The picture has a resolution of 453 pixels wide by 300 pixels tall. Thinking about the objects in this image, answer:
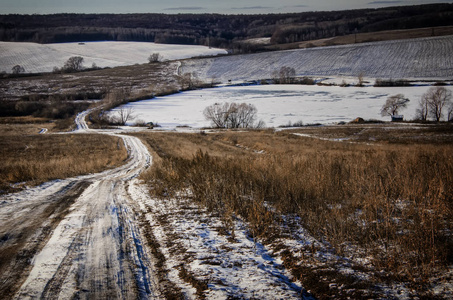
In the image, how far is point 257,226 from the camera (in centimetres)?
502

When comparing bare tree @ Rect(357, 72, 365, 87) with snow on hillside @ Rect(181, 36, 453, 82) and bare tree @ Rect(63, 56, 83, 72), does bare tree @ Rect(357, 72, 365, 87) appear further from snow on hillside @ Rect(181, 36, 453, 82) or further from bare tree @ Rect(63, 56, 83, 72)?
bare tree @ Rect(63, 56, 83, 72)

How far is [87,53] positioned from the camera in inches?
6211

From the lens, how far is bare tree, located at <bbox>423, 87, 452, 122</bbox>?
62.7 m

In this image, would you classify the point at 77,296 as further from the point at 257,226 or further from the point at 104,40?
the point at 104,40

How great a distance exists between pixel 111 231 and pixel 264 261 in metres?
3.12

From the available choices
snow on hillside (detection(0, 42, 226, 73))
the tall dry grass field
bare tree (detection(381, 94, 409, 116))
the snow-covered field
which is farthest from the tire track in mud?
snow on hillside (detection(0, 42, 226, 73))

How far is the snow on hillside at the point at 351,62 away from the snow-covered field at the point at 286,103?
14.1m

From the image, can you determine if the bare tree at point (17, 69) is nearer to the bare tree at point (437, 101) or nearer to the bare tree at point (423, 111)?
the bare tree at point (423, 111)

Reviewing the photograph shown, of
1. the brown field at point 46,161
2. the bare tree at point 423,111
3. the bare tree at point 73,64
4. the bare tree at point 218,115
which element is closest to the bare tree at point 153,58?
the bare tree at point 73,64

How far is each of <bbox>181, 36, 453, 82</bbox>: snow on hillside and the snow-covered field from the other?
555 inches

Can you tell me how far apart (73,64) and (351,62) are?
12360 cm

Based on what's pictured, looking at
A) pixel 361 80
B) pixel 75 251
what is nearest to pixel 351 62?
pixel 361 80

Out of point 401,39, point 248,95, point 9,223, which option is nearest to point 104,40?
point 248,95

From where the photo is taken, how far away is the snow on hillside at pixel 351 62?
94.1m
